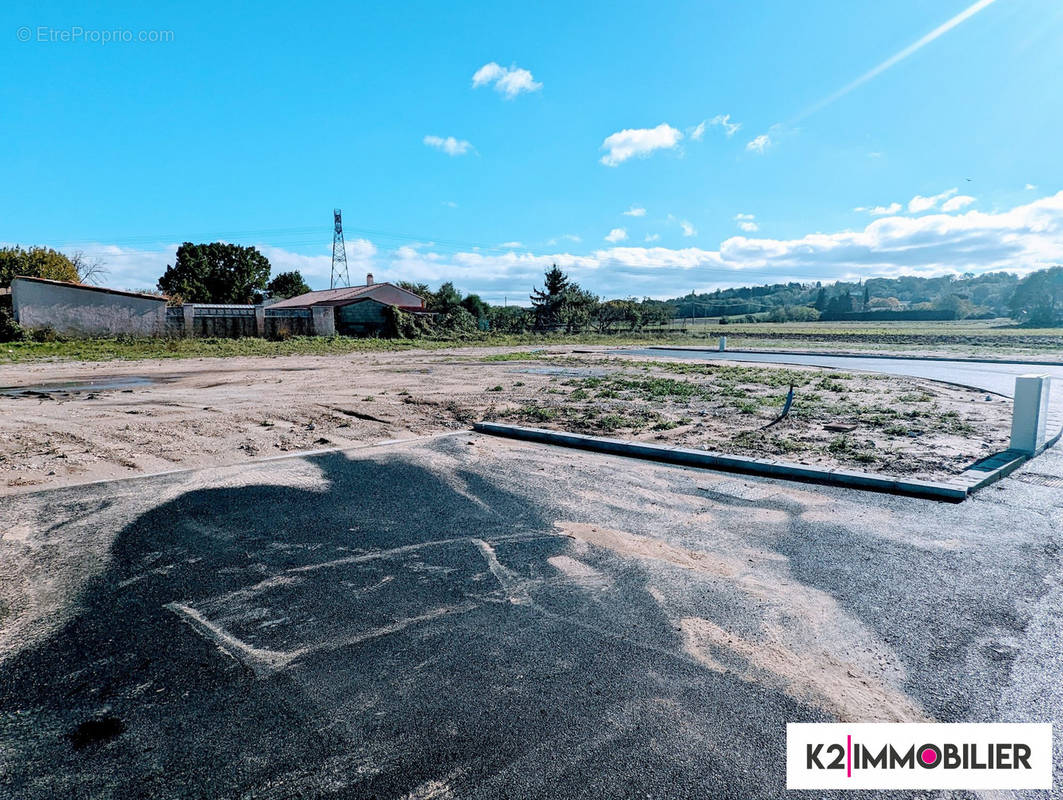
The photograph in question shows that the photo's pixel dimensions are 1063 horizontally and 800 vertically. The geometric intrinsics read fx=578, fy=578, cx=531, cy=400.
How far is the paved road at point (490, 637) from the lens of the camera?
2225 mm

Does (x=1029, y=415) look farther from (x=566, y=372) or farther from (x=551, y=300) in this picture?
(x=551, y=300)

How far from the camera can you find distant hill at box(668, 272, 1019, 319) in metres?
90.0

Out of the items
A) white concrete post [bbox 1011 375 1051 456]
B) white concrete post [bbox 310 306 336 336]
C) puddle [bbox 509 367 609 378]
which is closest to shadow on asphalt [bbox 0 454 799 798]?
white concrete post [bbox 1011 375 1051 456]

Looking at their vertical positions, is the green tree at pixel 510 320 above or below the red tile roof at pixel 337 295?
below

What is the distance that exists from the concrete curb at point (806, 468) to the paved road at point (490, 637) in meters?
0.34

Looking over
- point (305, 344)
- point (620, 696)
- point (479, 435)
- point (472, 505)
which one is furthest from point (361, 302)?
point (620, 696)

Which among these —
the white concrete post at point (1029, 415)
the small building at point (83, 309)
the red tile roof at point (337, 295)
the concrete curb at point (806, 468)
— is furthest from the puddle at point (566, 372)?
the red tile roof at point (337, 295)

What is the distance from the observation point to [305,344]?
3045 cm

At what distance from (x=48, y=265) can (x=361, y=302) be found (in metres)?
32.9

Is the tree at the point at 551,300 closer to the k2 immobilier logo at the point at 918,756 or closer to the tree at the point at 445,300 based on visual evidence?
the tree at the point at 445,300

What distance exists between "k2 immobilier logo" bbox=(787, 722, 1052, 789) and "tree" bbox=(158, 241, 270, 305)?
67547 millimetres

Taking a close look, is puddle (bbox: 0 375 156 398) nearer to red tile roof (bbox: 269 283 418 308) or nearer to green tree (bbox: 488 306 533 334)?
red tile roof (bbox: 269 283 418 308)

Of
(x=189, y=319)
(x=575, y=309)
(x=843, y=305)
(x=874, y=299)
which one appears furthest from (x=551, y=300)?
(x=874, y=299)

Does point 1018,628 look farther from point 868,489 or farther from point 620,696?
point 868,489
